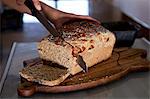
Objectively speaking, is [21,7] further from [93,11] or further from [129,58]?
[93,11]

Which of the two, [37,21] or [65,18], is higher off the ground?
[65,18]

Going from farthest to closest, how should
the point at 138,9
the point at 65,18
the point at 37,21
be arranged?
the point at 37,21, the point at 138,9, the point at 65,18

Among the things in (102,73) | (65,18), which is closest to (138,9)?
(65,18)

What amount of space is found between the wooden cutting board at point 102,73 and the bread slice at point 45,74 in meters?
0.01

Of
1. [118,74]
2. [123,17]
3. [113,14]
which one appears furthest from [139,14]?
[118,74]

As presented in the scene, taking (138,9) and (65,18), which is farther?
(138,9)

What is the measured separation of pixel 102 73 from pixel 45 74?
0.14 metres

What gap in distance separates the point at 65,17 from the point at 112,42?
15 cm

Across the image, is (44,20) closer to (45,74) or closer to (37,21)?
(45,74)

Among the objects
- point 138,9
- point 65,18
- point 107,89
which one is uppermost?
point 65,18

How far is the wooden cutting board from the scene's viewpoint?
70cm

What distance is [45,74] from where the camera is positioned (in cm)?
73

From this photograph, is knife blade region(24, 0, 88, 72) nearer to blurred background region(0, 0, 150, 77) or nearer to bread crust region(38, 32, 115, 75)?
bread crust region(38, 32, 115, 75)

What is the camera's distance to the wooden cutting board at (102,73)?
70cm
